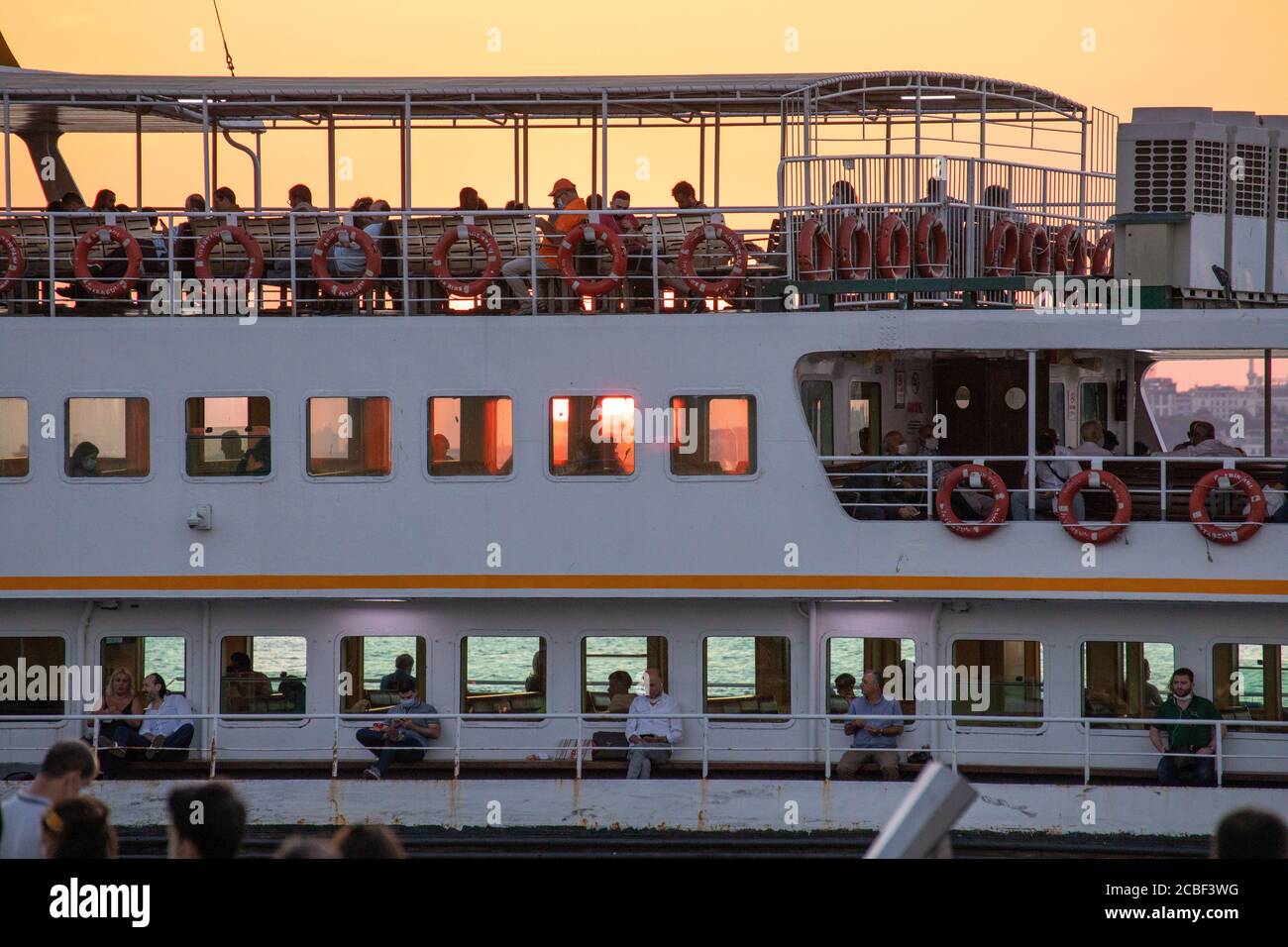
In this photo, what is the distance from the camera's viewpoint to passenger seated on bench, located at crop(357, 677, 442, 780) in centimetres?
1458

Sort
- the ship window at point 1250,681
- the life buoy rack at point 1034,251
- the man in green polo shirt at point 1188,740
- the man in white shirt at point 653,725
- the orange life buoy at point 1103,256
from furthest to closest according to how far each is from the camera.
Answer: the orange life buoy at point 1103,256, the life buoy rack at point 1034,251, the man in white shirt at point 653,725, the ship window at point 1250,681, the man in green polo shirt at point 1188,740

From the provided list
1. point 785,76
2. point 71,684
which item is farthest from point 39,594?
point 785,76

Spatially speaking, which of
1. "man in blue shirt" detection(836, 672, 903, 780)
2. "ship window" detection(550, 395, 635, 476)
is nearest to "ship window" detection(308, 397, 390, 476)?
"ship window" detection(550, 395, 635, 476)

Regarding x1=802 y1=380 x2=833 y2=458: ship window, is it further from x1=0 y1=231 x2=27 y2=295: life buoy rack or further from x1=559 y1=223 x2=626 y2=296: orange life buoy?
x1=0 y1=231 x2=27 y2=295: life buoy rack

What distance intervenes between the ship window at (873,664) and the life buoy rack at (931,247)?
12.2 ft

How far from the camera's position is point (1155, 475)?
15750 mm

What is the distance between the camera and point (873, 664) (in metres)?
15.0

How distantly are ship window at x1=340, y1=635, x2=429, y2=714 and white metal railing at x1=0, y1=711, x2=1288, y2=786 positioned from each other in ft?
0.85

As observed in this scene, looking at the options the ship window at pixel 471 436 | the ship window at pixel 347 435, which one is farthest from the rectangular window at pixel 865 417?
the ship window at pixel 347 435

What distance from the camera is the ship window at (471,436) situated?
14.9 m

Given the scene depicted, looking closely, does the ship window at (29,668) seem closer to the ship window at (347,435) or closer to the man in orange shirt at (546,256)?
the ship window at (347,435)

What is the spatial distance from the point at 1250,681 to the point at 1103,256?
A: 21.7ft

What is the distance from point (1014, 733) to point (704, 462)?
3802 mm
